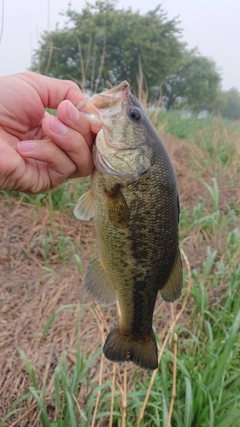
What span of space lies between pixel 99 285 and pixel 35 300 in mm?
1615

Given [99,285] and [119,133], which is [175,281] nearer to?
[99,285]

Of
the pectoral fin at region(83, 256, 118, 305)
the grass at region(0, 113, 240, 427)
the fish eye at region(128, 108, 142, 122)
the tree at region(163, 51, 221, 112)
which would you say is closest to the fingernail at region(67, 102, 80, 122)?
the fish eye at region(128, 108, 142, 122)

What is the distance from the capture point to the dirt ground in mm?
2424

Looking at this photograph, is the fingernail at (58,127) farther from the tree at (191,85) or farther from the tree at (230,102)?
the tree at (230,102)

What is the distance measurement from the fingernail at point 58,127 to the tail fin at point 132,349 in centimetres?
77

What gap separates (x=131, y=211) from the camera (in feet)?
4.32

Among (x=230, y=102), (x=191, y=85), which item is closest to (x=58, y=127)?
(x=191, y=85)

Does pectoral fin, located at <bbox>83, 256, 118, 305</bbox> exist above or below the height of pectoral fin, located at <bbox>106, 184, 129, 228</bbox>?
below

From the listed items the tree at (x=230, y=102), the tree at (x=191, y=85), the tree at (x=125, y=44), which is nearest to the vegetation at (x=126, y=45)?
the tree at (x=125, y=44)

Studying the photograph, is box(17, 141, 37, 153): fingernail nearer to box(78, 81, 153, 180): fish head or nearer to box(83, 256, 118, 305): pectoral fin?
box(78, 81, 153, 180): fish head

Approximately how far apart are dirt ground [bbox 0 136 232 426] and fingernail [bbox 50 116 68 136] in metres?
1.62

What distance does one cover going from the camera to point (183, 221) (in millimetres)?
3936

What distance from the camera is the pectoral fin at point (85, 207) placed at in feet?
4.59

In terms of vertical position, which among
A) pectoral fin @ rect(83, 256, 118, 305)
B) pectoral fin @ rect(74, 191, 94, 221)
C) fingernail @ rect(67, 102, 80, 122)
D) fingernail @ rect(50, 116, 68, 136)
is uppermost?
fingernail @ rect(67, 102, 80, 122)
